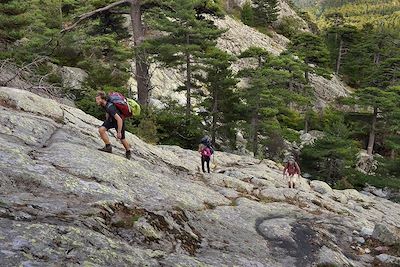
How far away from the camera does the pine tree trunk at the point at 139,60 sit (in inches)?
796

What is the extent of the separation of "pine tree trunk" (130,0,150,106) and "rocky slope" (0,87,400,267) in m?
8.42

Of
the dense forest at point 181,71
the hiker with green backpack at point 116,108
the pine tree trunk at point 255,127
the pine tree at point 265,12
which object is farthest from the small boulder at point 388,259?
the pine tree at point 265,12

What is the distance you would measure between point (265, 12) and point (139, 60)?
4382cm

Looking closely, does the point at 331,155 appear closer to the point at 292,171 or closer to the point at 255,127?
→ the point at 255,127

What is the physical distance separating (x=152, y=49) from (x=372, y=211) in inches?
562

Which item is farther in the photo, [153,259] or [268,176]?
[268,176]

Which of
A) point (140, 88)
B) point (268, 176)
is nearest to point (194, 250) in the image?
point (268, 176)

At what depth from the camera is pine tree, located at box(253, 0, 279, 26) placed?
60531mm

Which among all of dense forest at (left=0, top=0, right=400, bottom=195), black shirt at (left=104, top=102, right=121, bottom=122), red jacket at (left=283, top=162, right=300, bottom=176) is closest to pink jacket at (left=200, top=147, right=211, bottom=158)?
red jacket at (left=283, top=162, right=300, bottom=176)

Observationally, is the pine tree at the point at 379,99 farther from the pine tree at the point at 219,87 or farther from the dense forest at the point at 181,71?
the pine tree at the point at 219,87

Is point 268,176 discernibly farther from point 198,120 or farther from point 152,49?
point 152,49

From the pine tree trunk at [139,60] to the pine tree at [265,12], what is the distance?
42853 millimetres

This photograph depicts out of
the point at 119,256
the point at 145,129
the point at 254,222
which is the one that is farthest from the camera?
the point at 145,129

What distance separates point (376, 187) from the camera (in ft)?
103
